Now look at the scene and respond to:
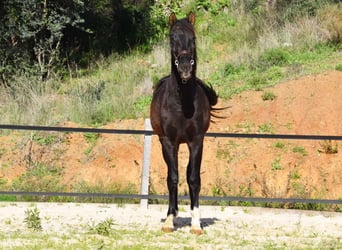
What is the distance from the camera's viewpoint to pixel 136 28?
27.6m

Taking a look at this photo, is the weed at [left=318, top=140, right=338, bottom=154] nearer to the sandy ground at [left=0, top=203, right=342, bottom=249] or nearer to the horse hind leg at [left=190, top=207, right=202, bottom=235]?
the sandy ground at [left=0, top=203, right=342, bottom=249]

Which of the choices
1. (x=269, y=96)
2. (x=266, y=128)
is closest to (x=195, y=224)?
(x=266, y=128)

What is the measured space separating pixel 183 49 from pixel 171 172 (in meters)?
1.71

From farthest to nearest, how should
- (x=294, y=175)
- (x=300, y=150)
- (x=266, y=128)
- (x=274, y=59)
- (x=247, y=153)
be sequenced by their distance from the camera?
(x=274, y=59), (x=266, y=128), (x=247, y=153), (x=300, y=150), (x=294, y=175)

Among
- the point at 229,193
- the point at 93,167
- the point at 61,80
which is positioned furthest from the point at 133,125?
the point at 61,80

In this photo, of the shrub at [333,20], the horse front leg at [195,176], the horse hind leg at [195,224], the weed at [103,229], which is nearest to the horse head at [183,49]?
the horse front leg at [195,176]

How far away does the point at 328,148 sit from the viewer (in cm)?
1681

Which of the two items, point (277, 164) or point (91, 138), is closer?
point (277, 164)

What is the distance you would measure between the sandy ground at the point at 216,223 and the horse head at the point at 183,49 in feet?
6.87

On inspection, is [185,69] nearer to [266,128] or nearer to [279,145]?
[279,145]

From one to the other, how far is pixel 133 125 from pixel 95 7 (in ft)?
27.1

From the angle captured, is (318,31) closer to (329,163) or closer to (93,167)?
(329,163)

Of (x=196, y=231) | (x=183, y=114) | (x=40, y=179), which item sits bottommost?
(x=196, y=231)

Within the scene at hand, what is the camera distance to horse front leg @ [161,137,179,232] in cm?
934
